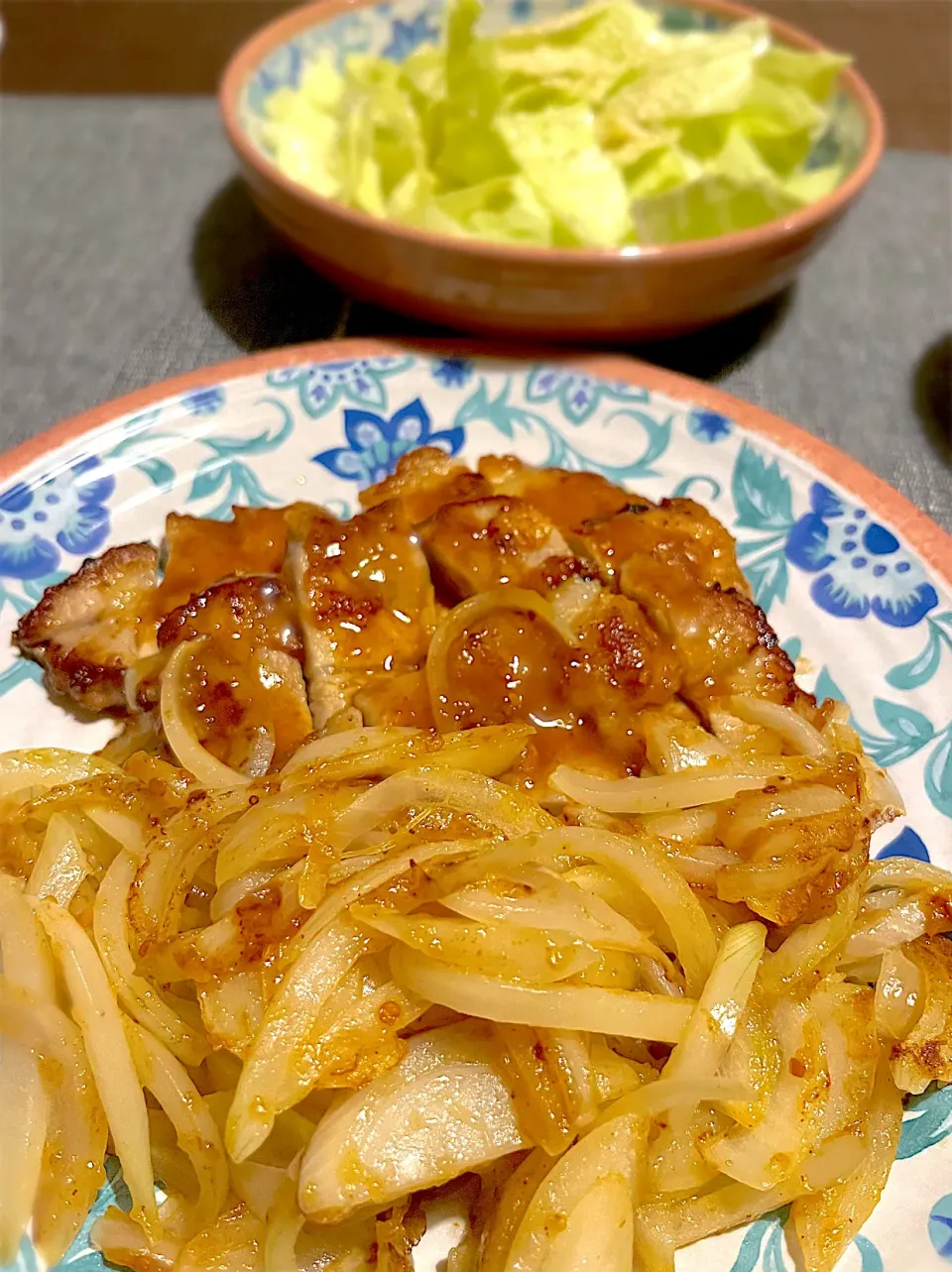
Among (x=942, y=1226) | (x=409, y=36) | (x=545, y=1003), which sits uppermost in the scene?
(x=409, y=36)

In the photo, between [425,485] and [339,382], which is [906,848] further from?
[339,382]

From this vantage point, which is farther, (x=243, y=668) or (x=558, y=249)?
(x=558, y=249)

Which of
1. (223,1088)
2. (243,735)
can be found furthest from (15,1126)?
(243,735)

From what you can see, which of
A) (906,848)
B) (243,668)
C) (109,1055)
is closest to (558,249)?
(243,668)

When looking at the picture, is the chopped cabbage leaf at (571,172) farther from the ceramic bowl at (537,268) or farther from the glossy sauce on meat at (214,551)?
the glossy sauce on meat at (214,551)

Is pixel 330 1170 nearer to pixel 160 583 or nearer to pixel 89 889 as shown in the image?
pixel 89 889

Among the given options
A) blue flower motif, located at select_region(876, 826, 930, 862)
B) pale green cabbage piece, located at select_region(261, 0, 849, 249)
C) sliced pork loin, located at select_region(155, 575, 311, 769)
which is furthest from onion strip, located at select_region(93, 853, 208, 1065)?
pale green cabbage piece, located at select_region(261, 0, 849, 249)
